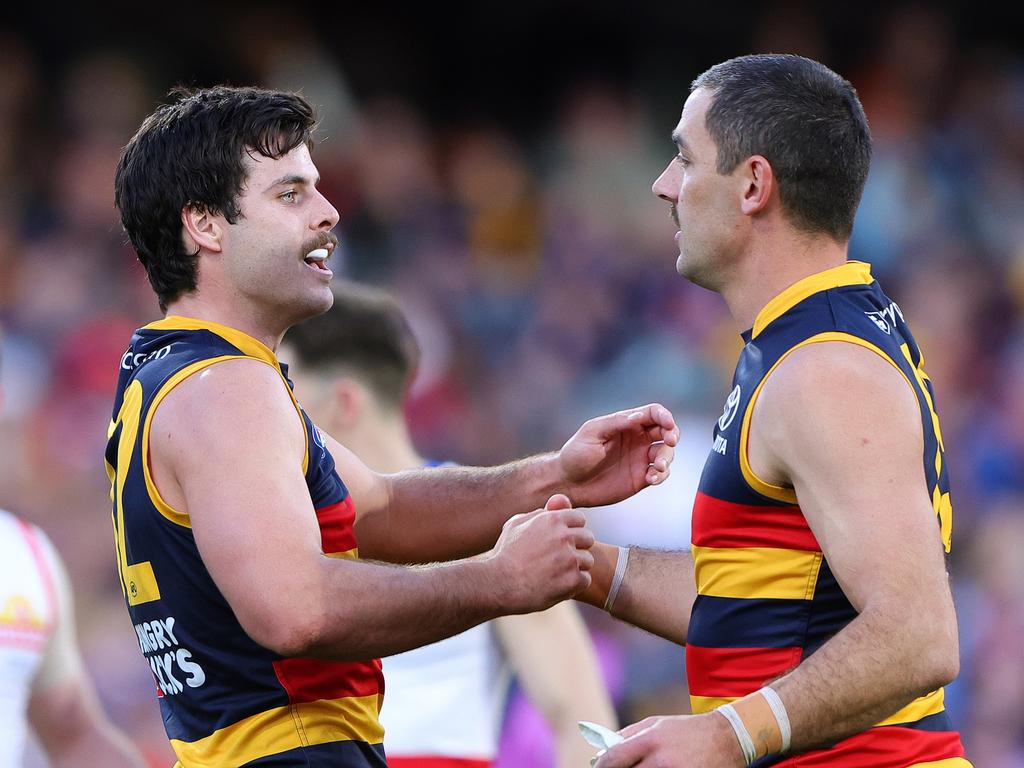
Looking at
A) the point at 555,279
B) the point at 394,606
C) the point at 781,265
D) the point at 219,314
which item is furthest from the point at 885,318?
the point at 555,279

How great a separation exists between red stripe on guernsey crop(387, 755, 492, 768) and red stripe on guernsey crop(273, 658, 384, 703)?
4.61 ft

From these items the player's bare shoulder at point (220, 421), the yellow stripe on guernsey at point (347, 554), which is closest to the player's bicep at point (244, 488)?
the player's bare shoulder at point (220, 421)

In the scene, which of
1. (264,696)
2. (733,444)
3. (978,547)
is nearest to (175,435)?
(264,696)

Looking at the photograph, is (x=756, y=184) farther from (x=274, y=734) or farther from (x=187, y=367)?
(x=274, y=734)

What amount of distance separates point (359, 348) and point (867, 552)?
9.54 ft

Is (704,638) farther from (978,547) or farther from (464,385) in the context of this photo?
(464,385)

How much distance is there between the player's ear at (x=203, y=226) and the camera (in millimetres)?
3902

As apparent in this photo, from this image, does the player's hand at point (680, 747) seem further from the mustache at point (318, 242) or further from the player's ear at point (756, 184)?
the mustache at point (318, 242)

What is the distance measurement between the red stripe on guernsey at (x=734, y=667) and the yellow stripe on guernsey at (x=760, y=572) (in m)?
0.13

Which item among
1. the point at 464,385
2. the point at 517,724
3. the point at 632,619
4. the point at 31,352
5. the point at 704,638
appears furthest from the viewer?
the point at 464,385

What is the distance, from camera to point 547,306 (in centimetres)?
1166

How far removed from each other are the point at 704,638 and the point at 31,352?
730 centimetres

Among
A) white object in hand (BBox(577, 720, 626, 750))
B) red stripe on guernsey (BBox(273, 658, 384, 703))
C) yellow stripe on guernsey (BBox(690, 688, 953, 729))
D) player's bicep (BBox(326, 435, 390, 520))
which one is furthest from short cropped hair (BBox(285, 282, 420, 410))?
white object in hand (BBox(577, 720, 626, 750))

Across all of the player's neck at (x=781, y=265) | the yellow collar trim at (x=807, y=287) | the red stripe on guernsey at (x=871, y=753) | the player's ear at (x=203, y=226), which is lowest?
the red stripe on guernsey at (x=871, y=753)
